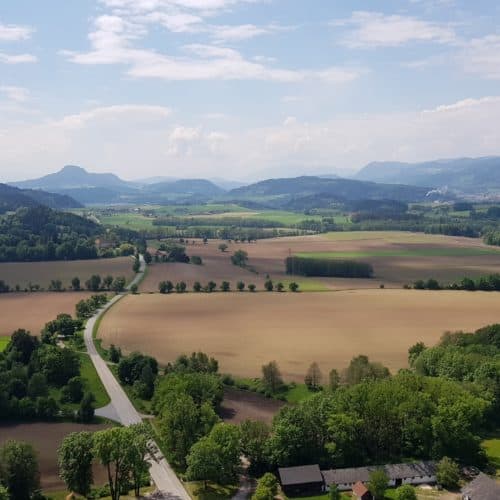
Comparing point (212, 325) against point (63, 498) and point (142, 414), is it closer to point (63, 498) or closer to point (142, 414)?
point (142, 414)

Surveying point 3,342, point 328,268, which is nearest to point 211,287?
point 328,268

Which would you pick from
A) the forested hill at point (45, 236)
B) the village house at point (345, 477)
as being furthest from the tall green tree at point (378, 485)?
the forested hill at point (45, 236)

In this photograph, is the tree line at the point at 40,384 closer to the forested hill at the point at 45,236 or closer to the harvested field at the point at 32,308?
the harvested field at the point at 32,308

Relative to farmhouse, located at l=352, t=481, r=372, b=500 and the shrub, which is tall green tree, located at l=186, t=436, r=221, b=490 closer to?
farmhouse, located at l=352, t=481, r=372, b=500

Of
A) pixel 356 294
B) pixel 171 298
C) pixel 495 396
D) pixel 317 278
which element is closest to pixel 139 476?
pixel 495 396

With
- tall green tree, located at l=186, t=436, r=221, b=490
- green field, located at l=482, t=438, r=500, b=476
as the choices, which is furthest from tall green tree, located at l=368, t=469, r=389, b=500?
tall green tree, located at l=186, t=436, r=221, b=490

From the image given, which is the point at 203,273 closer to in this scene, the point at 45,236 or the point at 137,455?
the point at 45,236
